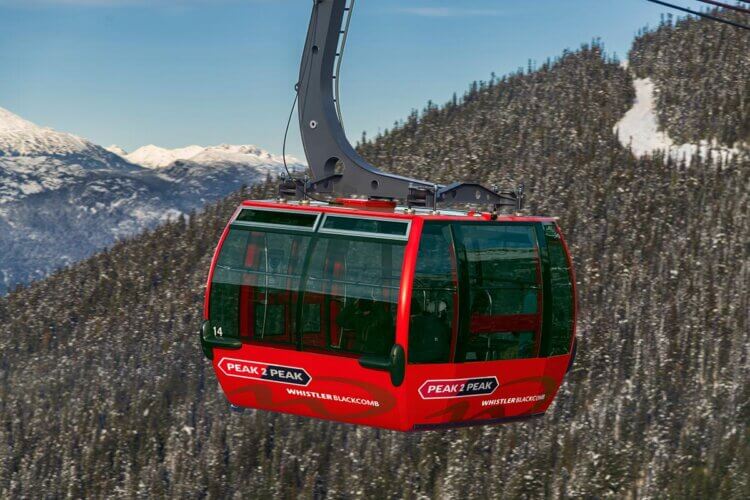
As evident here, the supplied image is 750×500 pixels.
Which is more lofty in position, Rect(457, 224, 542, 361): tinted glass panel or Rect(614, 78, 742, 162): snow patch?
Rect(614, 78, 742, 162): snow patch

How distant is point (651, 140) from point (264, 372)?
600 ft

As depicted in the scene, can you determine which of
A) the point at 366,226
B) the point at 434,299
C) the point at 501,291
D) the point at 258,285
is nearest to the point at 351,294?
the point at 366,226

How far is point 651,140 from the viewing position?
192250 mm

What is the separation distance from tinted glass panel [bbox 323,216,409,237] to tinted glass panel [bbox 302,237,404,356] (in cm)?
17

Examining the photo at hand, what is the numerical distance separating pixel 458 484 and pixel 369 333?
5113 inches

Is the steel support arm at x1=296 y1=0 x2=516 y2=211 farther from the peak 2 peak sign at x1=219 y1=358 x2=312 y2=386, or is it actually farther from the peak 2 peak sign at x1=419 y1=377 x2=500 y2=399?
the peak 2 peak sign at x1=419 y1=377 x2=500 y2=399

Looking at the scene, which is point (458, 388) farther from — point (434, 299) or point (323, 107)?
point (323, 107)

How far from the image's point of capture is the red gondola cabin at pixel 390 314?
1594 centimetres

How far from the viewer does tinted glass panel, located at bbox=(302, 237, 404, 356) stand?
16.1 meters

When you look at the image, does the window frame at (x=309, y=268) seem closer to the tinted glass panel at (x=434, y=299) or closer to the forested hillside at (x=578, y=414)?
the tinted glass panel at (x=434, y=299)

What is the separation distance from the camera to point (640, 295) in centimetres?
16400

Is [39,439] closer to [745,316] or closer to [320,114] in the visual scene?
[745,316]

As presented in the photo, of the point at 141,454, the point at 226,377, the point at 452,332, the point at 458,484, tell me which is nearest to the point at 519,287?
the point at 452,332

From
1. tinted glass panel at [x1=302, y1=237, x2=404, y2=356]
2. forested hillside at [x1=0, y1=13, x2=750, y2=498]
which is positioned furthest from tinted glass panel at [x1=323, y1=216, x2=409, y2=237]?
forested hillside at [x1=0, y1=13, x2=750, y2=498]
